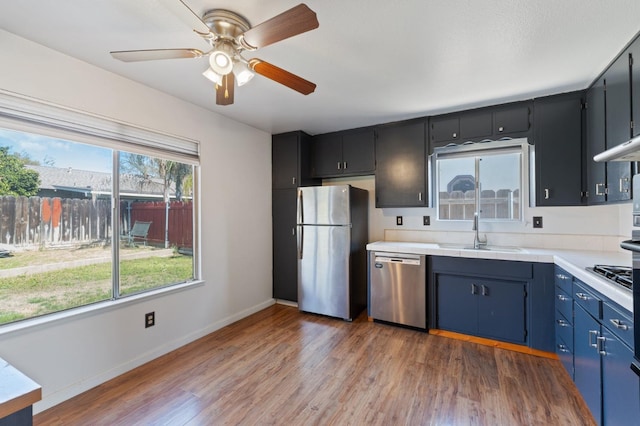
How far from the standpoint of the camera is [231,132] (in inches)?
127

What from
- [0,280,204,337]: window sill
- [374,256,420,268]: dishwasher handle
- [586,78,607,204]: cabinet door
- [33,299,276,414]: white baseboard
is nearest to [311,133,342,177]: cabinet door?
[374,256,420,268]: dishwasher handle

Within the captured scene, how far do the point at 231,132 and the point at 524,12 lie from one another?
2.71m

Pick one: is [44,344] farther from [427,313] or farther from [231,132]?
[427,313]

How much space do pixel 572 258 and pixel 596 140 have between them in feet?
3.20

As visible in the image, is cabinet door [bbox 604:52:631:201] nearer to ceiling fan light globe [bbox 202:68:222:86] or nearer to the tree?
ceiling fan light globe [bbox 202:68:222:86]

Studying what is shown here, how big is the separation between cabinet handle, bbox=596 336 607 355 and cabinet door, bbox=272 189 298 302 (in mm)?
2833

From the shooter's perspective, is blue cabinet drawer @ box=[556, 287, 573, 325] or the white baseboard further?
blue cabinet drawer @ box=[556, 287, 573, 325]

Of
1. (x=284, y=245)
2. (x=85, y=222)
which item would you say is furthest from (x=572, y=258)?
(x=85, y=222)

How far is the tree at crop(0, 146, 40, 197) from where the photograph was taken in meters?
1.76

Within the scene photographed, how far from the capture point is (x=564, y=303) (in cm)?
212

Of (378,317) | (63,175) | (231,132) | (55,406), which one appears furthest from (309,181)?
(55,406)

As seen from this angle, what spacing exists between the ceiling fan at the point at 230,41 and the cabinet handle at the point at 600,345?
2.12 meters

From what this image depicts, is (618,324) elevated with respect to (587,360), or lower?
elevated

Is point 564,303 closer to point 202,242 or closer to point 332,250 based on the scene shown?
point 332,250
